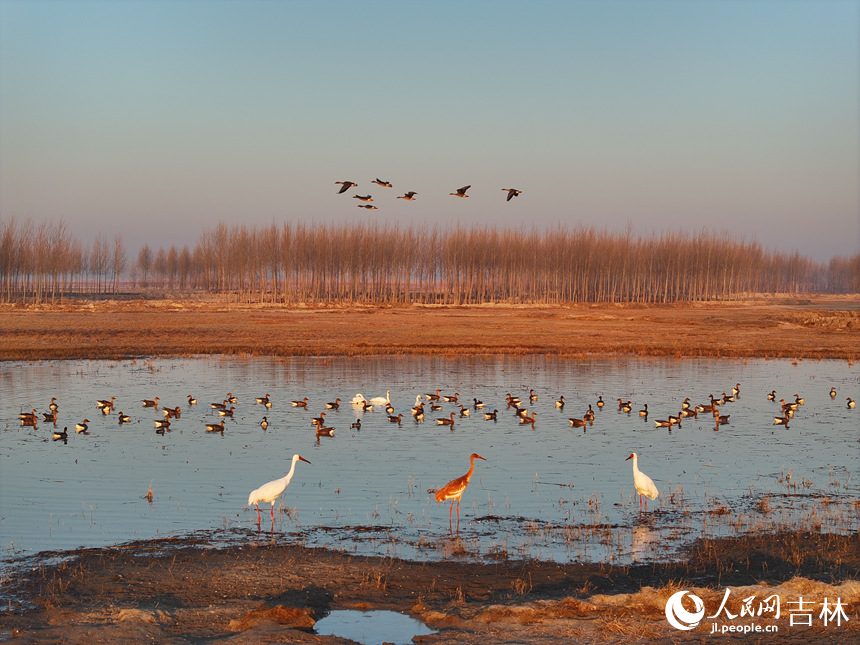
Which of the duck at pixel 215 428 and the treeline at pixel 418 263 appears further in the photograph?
the treeline at pixel 418 263

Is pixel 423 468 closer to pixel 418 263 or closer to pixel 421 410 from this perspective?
pixel 421 410

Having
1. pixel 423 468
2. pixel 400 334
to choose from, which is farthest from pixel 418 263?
pixel 423 468

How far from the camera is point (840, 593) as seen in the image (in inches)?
302

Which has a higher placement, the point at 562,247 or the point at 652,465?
the point at 562,247

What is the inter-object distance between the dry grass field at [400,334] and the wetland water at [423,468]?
1062cm

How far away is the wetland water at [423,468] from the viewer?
35.5ft

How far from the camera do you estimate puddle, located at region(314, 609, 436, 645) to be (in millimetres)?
7281

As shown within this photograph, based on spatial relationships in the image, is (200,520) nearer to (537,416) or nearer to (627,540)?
(627,540)

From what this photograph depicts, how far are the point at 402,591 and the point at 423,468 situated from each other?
687cm

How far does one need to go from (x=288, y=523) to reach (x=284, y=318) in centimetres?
5488

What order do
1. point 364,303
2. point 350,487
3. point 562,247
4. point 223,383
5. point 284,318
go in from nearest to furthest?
1. point 350,487
2. point 223,383
3. point 284,318
4. point 364,303
5. point 562,247

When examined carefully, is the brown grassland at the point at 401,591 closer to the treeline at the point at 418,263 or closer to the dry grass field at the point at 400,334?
the dry grass field at the point at 400,334

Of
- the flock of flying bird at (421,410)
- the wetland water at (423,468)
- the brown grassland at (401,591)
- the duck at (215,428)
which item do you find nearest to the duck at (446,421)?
the flock of flying bird at (421,410)

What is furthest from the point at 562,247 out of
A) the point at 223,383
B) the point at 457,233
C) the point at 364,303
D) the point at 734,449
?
the point at 734,449
